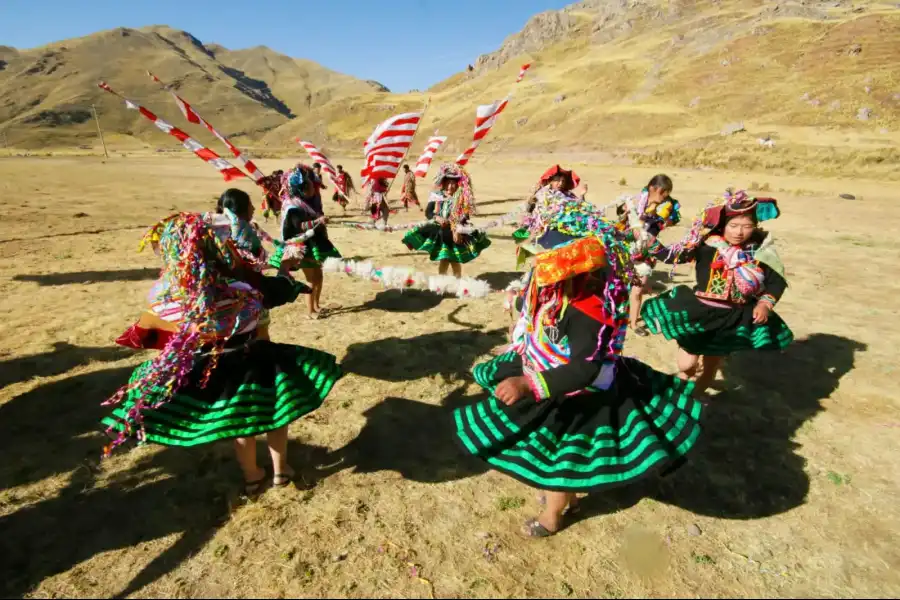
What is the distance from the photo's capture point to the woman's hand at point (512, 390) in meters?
2.83

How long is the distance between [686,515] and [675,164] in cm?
4113

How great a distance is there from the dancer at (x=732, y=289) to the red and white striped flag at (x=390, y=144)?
3.91 meters

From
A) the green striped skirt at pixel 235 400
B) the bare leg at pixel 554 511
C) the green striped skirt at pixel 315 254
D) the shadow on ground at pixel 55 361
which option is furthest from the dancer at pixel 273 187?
the bare leg at pixel 554 511

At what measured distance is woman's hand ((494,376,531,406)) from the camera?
2834 mm

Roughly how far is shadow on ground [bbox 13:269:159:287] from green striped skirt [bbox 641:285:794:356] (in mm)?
10159

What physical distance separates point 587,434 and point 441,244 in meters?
6.07

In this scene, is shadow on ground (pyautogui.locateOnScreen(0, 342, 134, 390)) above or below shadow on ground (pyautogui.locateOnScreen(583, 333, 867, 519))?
above

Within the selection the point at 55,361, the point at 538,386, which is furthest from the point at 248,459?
the point at 55,361

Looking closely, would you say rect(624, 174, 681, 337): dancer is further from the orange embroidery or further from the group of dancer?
the orange embroidery

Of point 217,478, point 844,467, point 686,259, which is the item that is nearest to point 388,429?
point 217,478

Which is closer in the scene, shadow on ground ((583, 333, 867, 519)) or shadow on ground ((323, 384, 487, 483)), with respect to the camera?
shadow on ground ((583, 333, 867, 519))

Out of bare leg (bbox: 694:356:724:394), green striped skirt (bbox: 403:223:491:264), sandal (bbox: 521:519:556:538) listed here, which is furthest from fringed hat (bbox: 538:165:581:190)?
sandal (bbox: 521:519:556:538)

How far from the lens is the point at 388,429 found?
4887 millimetres

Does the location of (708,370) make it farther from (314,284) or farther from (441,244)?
(314,284)
